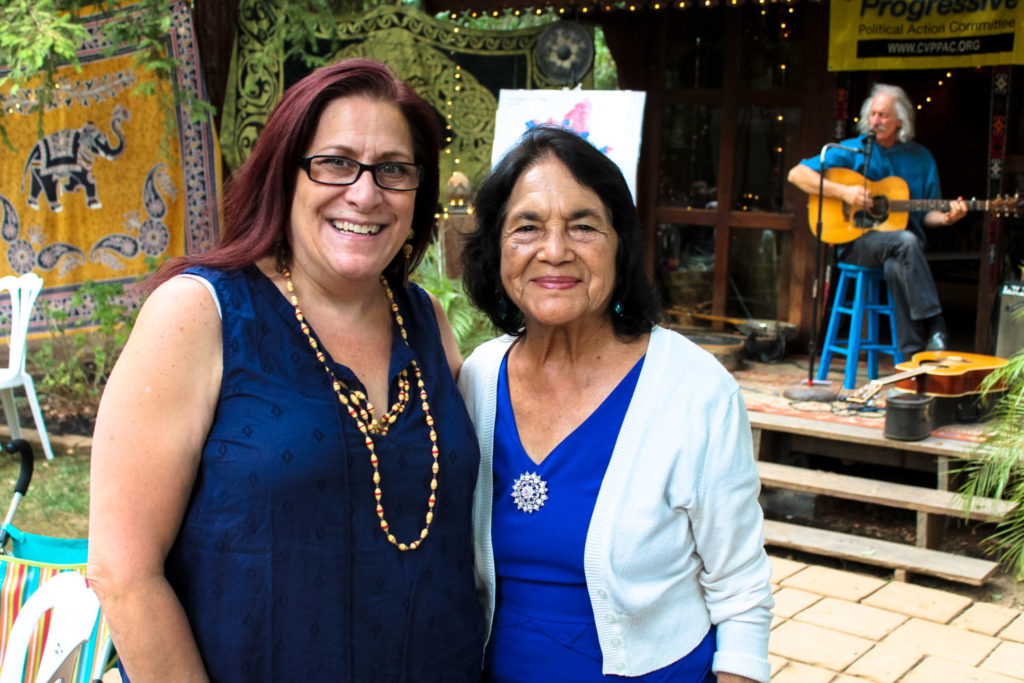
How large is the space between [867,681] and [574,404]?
84.0 inches

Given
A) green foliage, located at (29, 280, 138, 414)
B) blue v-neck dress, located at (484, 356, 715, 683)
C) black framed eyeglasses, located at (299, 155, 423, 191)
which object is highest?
black framed eyeglasses, located at (299, 155, 423, 191)

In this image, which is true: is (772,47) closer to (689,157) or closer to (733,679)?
(689,157)

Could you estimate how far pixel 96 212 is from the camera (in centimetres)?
712

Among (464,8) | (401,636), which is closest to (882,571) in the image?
(401,636)

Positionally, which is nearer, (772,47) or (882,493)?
(882,493)

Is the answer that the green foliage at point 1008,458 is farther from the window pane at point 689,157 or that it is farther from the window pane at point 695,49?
the window pane at point 695,49

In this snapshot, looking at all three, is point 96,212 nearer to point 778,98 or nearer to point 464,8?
point 464,8

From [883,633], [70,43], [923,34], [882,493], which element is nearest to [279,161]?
[883,633]

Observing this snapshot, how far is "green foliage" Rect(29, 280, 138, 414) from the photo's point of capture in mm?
7078

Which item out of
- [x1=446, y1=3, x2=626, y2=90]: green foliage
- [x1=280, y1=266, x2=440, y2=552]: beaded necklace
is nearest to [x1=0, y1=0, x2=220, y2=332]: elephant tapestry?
[x1=446, y1=3, x2=626, y2=90]: green foliage

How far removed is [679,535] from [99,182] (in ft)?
20.8

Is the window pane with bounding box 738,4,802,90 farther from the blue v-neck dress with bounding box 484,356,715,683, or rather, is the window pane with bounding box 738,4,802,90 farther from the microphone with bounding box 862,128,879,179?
the blue v-neck dress with bounding box 484,356,715,683

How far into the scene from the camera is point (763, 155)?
7609 millimetres

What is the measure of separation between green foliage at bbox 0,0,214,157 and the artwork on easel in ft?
6.75
